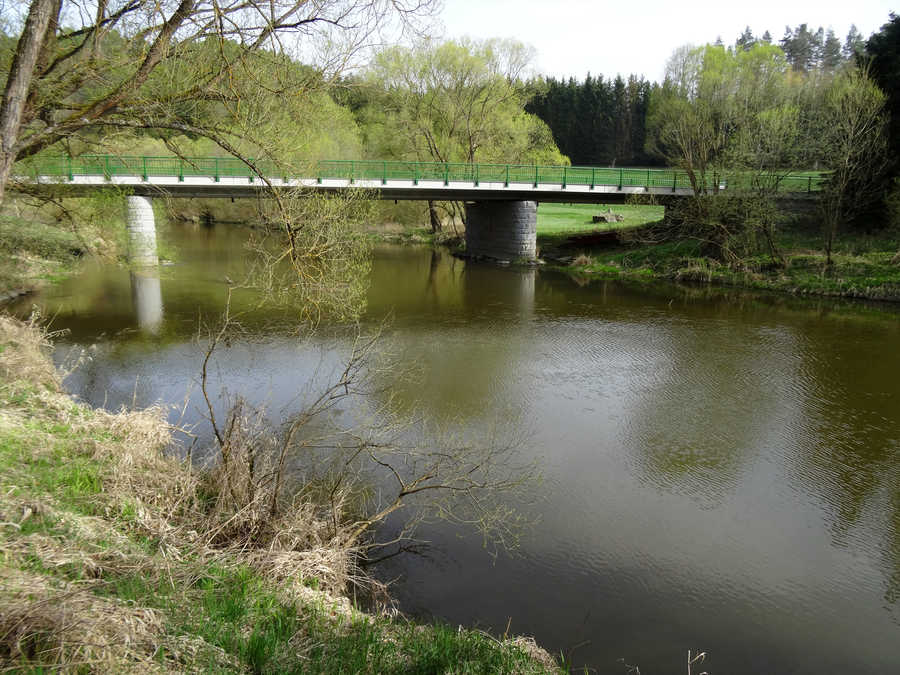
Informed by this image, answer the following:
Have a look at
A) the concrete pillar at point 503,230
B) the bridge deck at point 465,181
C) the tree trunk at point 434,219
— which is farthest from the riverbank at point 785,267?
the tree trunk at point 434,219

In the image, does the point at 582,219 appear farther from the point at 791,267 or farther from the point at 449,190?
the point at 791,267

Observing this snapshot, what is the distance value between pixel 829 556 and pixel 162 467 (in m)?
7.57

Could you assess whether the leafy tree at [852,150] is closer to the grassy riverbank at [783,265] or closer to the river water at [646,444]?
the grassy riverbank at [783,265]

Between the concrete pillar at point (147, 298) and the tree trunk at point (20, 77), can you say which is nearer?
the tree trunk at point (20, 77)

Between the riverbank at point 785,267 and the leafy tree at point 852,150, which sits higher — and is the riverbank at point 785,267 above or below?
below

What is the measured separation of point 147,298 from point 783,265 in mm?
23120

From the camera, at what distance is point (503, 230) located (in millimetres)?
32812

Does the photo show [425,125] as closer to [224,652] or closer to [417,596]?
[417,596]

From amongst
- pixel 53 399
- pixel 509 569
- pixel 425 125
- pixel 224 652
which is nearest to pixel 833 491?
pixel 509 569

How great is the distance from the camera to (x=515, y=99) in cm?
3525

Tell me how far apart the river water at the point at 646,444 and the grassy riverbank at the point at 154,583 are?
1.33m

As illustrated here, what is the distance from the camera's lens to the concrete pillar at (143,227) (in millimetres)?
25281

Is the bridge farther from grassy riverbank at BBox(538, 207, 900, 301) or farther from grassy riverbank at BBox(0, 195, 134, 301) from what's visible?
grassy riverbank at BBox(0, 195, 134, 301)

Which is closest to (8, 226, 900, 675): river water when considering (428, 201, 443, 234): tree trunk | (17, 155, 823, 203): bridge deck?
(17, 155, 823, 203): bridge deck
